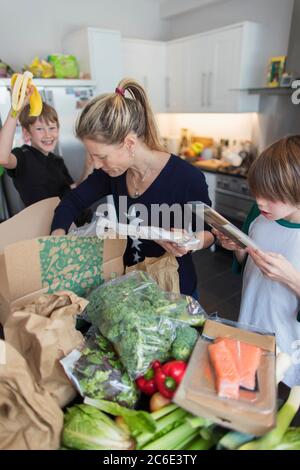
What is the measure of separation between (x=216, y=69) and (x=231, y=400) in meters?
3.35

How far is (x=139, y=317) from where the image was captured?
660 millimetres

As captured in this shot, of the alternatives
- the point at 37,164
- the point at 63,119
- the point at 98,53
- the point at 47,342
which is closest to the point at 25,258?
the point at 47,342

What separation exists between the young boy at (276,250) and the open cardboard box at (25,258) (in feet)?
1.11

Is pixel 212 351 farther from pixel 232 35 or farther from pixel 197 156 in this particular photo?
pixel 197 156

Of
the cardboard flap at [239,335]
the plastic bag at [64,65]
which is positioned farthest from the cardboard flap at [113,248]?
the plastic bag at [64,65]

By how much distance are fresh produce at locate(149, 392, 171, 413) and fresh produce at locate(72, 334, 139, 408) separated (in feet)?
0.12

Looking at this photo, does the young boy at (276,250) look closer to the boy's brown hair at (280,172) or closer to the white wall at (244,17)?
the boy's brown hair at (280,172)

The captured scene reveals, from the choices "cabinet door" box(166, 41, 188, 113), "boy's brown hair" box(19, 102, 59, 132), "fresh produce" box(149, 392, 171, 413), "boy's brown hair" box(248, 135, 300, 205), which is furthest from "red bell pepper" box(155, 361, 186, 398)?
"cabinet door" box(166, 41, 188, 113)

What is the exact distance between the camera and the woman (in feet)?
3.05

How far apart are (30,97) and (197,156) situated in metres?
3.03

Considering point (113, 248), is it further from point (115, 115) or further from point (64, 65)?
point (64, 65)

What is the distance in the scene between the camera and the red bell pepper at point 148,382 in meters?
0.61

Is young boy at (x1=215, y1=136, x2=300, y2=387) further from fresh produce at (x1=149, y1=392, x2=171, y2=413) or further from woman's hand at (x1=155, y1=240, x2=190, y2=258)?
fresh produce at (x1=149, y1=392, x2=171, y2=413)

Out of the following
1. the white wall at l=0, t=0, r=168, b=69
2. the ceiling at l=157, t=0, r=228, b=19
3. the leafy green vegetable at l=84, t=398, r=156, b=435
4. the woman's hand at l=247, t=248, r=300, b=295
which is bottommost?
the leafy green vegetable at l=84, t=398, r=156, b=435
